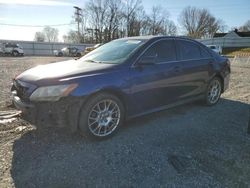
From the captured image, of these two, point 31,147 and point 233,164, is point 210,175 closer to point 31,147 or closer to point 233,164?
point 233,164

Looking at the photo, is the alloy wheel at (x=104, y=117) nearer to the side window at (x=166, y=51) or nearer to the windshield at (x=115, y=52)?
the windshield at (x=115, y=52)

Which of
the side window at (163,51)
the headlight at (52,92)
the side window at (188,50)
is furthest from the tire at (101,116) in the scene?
the side window at (188,50)

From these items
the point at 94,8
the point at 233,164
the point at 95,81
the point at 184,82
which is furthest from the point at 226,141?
the point at 94,8

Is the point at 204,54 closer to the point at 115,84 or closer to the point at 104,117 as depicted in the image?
the point at 115,84

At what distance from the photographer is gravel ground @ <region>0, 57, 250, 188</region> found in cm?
279

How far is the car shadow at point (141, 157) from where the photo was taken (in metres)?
2.80

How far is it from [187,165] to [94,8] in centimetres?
5697

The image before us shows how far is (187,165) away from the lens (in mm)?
3131

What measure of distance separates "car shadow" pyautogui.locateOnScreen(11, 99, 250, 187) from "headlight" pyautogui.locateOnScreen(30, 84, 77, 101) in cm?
71

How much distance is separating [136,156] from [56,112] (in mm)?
1223

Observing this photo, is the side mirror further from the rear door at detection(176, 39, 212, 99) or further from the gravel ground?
the gravel ground

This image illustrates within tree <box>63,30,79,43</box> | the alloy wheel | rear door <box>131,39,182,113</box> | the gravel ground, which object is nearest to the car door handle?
rear door <box>131,39,182,113</box>

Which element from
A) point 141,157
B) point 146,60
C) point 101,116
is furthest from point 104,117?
point 146,60

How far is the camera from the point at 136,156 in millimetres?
3301
